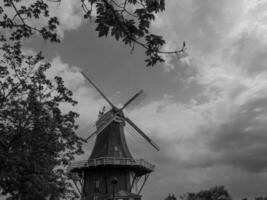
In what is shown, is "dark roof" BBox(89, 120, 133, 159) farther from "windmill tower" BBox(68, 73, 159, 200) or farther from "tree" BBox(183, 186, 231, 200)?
"tree" BBox(183, 186, 231, 200)

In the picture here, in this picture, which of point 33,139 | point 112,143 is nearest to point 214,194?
point 112,143

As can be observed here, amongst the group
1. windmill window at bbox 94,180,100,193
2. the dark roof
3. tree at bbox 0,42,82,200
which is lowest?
tree at bbox 0,42,82,200

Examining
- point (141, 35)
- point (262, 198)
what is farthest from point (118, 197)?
point (262, 198)

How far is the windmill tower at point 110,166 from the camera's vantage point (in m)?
37.8

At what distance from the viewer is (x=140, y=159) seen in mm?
39312

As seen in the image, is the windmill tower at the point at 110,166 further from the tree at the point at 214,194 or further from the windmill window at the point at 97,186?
the tree at the point at 214,194

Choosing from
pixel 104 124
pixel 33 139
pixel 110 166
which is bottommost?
pixel 33 139

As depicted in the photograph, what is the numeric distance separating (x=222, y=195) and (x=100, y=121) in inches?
1294

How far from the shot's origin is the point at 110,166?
3775 centimetres

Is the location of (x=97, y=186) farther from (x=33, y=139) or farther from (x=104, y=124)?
(x=33, y=139)

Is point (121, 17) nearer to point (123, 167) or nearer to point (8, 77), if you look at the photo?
point (8, 77)

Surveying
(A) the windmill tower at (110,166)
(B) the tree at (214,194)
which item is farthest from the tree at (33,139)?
(B) the tree at (214,194)

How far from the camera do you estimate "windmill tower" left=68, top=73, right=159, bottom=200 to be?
37.8m

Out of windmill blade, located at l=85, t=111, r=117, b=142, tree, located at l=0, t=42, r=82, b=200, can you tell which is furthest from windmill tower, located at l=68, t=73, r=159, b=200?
tree, located at l=0, t=42, r=82, b=200
